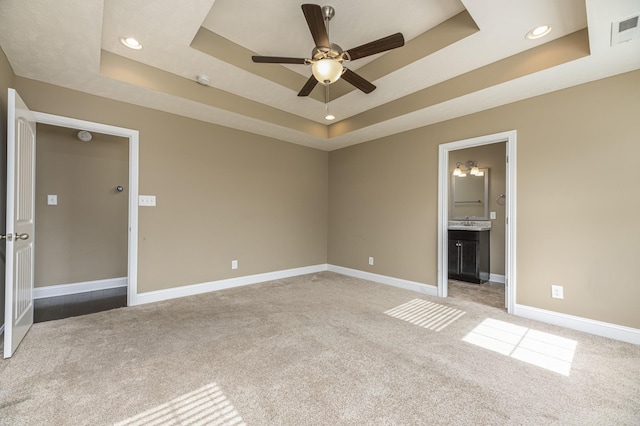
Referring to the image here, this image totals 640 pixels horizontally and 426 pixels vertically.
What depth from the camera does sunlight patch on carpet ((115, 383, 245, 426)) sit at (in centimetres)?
142

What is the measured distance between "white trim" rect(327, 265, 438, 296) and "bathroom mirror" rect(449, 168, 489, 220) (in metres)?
1.93

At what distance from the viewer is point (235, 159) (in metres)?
4.08

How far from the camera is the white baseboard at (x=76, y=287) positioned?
354cm

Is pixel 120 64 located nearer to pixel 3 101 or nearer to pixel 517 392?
pixel 3 101

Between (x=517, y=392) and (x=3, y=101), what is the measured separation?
4.43 metres

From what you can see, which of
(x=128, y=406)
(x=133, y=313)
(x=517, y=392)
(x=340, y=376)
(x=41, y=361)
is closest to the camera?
(x=128, y=406)

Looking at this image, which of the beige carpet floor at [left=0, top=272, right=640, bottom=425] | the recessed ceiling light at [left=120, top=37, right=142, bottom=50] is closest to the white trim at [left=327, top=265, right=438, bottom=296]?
the beige carpet floor at [left=0, top=272, right=640, bottom=425]

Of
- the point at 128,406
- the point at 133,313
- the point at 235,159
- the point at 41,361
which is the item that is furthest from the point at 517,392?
the point at 235,159

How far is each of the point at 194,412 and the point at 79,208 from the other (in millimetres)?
3736

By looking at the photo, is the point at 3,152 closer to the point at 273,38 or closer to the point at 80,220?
the point at 80,220

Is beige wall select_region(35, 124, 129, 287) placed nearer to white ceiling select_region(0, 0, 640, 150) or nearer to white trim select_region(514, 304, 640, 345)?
white ceiling select_region(0, 0, 640, 150)

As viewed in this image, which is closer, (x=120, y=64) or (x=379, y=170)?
(x=120, y=64)

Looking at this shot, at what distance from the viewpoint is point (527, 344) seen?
7.60 ft

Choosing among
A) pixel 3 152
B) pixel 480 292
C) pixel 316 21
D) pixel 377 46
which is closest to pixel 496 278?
pixel 480 292
